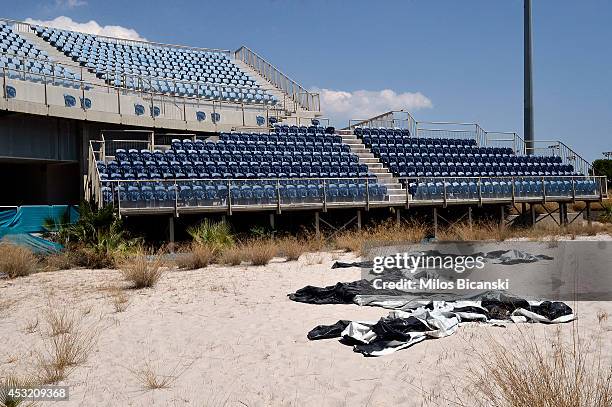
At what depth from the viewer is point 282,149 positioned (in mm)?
25594

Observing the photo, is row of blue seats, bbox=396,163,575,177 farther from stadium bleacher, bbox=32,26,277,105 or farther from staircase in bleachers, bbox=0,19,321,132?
→ stadium bleacher, bbox=32,26,277,105

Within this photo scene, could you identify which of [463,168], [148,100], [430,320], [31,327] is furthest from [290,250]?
[463,168]

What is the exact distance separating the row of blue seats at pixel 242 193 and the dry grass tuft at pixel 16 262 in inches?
158

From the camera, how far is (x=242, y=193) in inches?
797

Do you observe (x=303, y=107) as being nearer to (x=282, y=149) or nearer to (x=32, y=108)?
(x=282, y=149)

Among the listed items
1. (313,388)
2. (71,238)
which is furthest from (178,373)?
(71,238)

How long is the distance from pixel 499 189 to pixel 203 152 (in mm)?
12297

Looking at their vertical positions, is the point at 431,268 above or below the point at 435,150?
below

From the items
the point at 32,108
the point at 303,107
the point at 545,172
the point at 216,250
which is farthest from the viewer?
the point at 303,107

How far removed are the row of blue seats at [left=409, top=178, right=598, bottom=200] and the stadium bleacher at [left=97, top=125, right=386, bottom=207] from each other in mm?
1999

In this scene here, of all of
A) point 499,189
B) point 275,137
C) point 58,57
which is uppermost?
point 58,57

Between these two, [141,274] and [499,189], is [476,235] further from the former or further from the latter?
[141,274]

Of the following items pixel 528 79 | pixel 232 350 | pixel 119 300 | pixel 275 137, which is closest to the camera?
pixel 232 350

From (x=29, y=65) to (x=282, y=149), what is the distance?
10.7 meters
